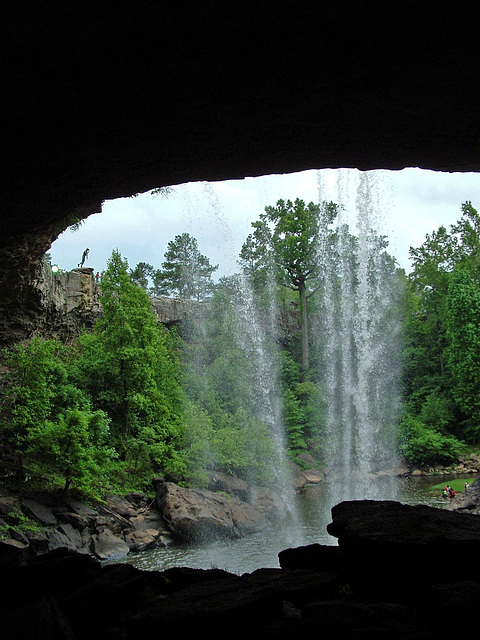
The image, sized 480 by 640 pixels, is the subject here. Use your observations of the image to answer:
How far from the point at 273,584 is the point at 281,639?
566 mm

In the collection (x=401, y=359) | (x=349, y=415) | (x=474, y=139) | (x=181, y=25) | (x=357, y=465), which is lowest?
(x=357, y=465)

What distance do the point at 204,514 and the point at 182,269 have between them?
27.5 m

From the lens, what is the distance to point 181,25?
9.63 ft

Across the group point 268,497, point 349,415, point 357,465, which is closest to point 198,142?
point 268,497

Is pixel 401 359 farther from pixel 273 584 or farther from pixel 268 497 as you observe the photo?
pixel 273 584

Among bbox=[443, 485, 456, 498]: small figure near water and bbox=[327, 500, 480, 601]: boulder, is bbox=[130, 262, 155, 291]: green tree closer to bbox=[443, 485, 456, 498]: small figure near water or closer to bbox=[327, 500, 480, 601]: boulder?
bbox=[443, 485, 456, 498]: small figure near water

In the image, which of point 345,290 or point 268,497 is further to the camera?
point 345,290

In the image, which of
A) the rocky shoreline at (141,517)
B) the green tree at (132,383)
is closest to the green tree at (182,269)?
the green tree at (132,383)

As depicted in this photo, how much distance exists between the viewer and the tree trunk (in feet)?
103

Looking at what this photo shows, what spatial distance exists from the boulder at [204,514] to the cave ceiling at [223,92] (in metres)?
11.4

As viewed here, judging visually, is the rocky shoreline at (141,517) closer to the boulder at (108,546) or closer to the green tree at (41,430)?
the boulder at (108,546)

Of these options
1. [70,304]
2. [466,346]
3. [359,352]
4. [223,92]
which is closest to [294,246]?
[359,352]

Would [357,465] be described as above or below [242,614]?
below

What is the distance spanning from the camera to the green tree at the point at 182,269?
1522 inches
